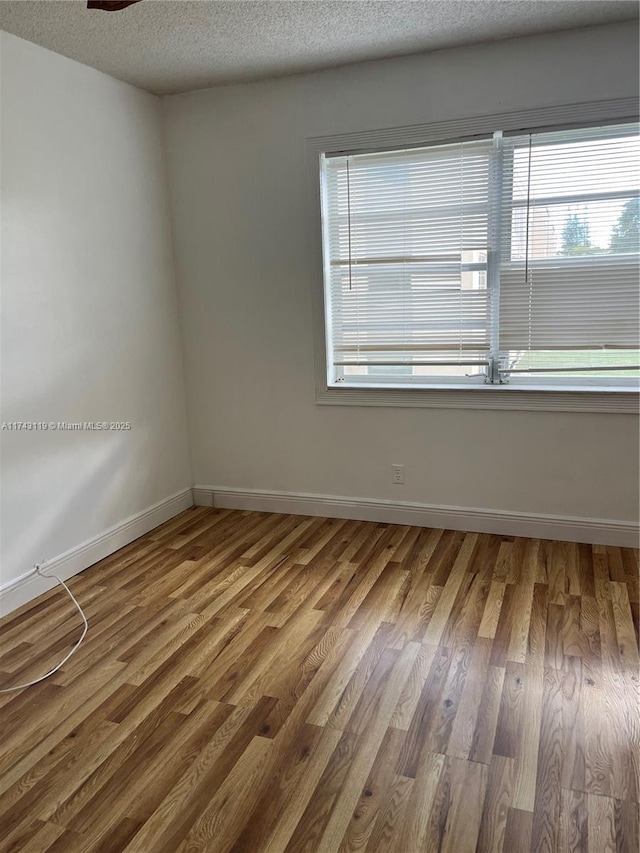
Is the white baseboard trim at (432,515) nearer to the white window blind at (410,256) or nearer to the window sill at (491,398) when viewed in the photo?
the window sill at (491,398)

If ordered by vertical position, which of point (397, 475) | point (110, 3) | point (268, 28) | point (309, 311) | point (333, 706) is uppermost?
point (268, 28)

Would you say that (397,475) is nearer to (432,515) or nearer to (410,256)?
(432,515)

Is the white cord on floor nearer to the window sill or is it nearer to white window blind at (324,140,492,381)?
the window sill

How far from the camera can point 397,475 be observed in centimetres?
384

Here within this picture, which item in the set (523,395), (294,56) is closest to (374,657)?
(523,395)

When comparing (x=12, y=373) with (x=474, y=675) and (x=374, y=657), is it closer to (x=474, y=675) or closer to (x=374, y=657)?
(x=374, y=657)

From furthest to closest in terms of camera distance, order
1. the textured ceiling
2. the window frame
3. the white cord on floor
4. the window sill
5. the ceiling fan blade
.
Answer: the window sill, the window frame, the textured ceiling, the white cord on floor, the ceiling fan blade

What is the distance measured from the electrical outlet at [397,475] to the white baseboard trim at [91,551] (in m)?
1.47

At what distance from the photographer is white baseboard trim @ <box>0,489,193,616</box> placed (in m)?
2.96

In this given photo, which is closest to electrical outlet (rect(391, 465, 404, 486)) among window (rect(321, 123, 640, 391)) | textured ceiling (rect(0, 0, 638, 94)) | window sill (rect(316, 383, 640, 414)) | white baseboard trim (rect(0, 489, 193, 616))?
window sill (rect(316, 383, 640, 414))

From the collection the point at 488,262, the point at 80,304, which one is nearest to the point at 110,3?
the point at 80,304

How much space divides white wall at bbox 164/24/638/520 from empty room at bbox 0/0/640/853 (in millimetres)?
18

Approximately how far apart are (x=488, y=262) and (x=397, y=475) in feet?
4.49

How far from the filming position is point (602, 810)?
5.64ft
